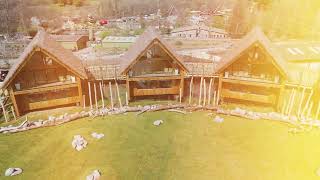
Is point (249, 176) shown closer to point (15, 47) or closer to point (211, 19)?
point (15, 47)

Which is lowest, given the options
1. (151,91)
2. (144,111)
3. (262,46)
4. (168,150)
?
(168,150)

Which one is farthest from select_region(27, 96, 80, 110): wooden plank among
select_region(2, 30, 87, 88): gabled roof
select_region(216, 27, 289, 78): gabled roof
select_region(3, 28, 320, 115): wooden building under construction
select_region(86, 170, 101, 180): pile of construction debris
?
select_region(216, 27, 289, 78): gabled roof

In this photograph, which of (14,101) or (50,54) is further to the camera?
(14,101)

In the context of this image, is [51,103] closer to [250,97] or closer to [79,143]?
[79,143]

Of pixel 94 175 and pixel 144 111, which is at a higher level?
pixel 144 111

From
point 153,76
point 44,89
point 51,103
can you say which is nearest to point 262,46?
point 153,76

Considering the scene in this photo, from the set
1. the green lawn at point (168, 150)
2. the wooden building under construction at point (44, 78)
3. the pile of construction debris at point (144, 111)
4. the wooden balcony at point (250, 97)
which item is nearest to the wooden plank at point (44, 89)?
the wooden building under construction at point (44, 78)

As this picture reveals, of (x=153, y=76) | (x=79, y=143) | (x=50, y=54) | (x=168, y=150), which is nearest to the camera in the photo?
(x=168, y=150)
